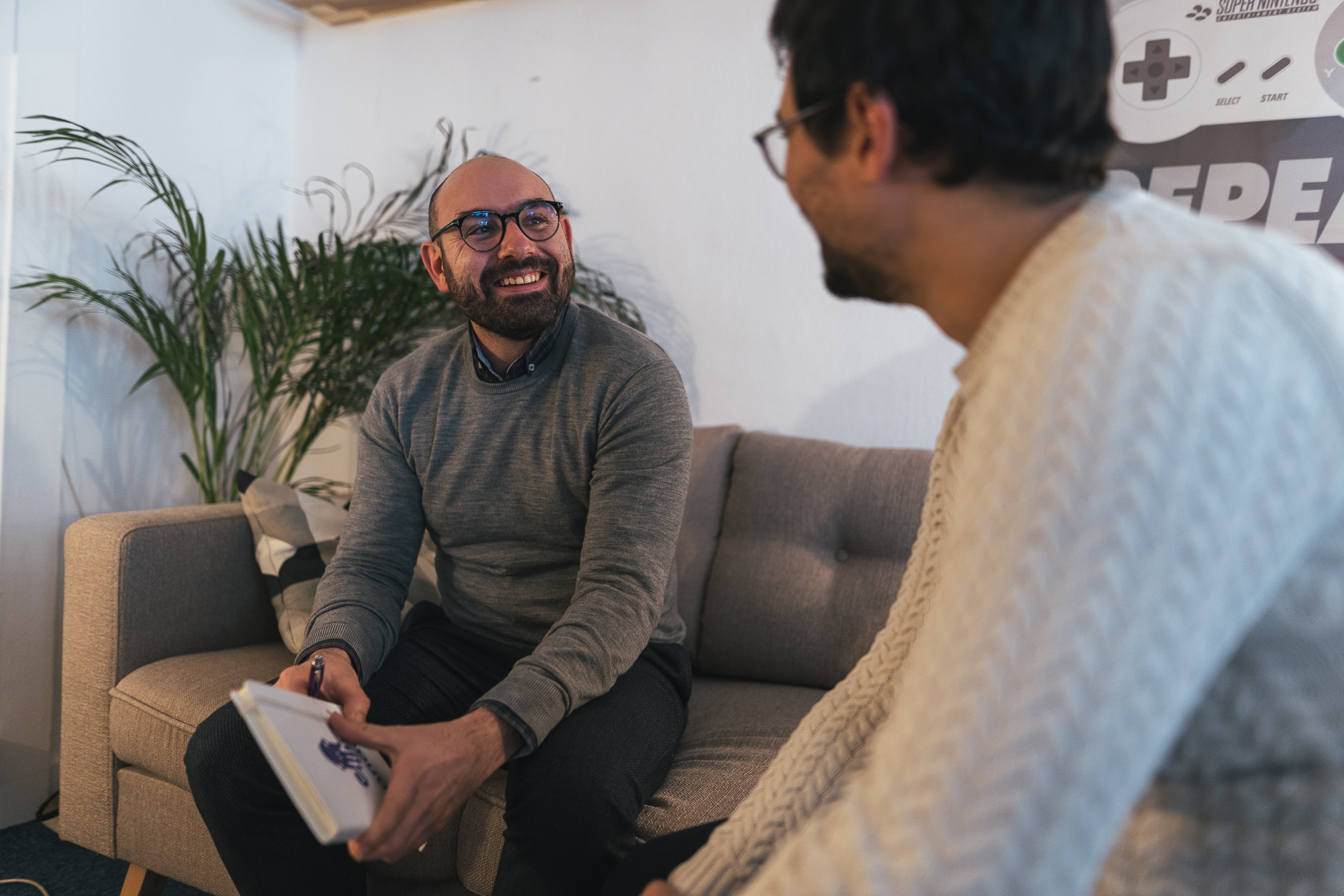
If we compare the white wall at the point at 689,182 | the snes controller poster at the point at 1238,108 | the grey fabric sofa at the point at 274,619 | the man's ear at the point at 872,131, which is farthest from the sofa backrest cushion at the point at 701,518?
the man's ear at the point at 872,131

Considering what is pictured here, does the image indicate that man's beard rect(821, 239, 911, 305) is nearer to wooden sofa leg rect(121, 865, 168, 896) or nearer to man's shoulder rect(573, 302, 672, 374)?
man's shoulder rect(573, 302, 672, 374)

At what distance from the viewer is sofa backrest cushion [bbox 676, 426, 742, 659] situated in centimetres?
179

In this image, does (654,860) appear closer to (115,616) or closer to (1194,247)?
(1194,247)

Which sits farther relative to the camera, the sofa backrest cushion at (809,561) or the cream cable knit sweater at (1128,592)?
the sofa backrest cushion at (809,561)

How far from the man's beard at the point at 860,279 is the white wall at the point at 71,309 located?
6.47 feet

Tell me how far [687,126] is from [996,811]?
80.0 inches

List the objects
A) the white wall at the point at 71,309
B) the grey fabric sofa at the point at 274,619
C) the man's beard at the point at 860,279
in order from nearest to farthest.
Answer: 1. the man's beard at the point at 860,279
2. the grey fabric sofa at the point at 274,619
3. the white wall at the point at 71,309

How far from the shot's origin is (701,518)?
6.04 ft

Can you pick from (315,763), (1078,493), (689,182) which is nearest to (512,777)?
(315,763)

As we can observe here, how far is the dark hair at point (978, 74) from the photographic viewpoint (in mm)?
551

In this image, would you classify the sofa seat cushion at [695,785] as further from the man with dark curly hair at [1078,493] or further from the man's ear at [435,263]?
the man's ear at [435,263]

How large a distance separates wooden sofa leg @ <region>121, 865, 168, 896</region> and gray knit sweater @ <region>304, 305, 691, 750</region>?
698mm

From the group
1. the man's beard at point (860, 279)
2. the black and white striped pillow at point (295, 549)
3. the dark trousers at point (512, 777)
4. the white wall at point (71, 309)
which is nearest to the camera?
the man's beard at point (860, 279)

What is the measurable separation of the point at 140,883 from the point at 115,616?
48cm
